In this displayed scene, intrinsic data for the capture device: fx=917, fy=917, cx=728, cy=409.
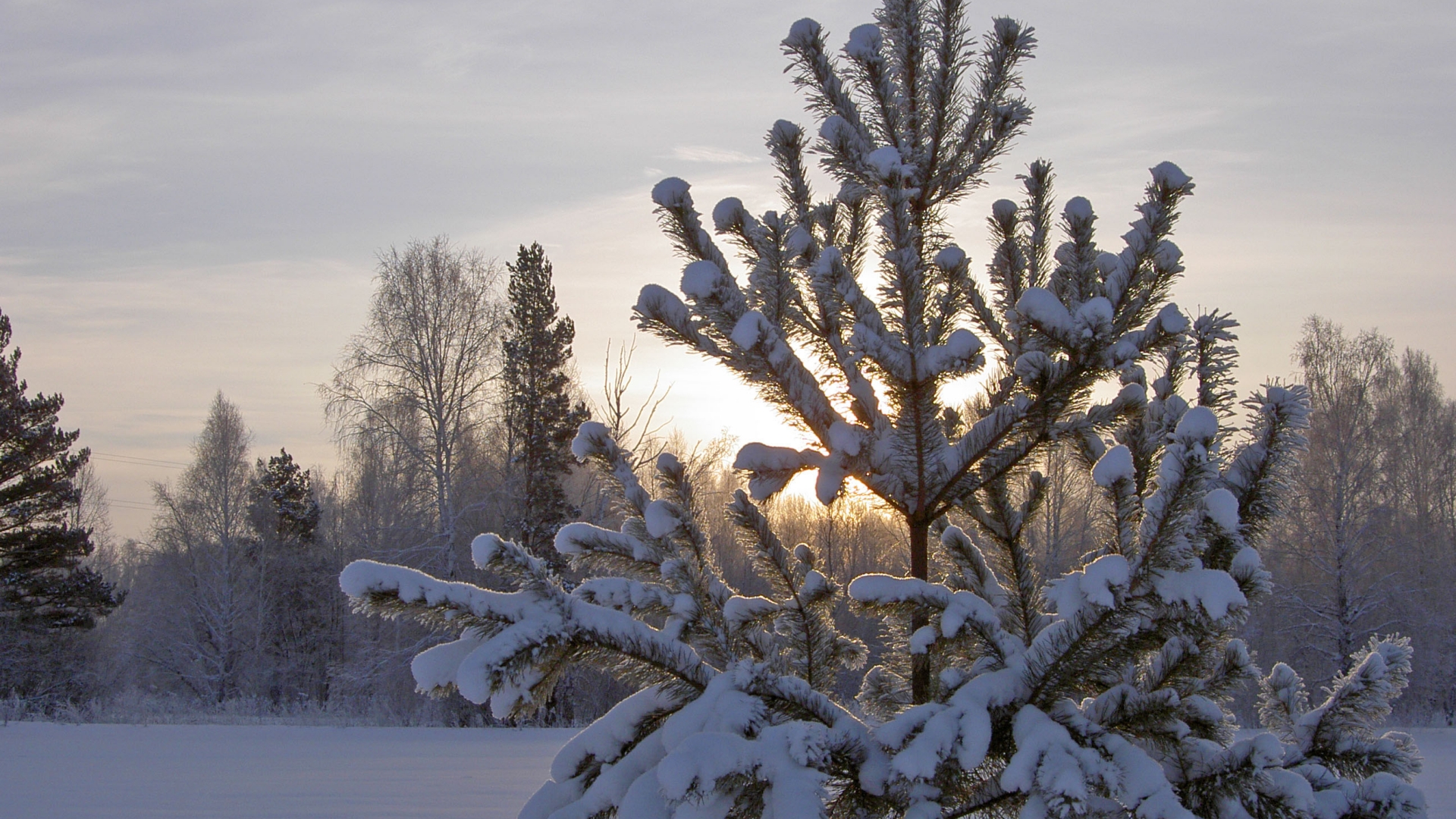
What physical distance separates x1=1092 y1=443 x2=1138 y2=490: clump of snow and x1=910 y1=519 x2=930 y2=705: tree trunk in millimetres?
601

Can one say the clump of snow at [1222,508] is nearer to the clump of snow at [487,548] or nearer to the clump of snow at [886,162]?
the clump of snow at [886,162]

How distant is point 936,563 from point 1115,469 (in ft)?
3.39

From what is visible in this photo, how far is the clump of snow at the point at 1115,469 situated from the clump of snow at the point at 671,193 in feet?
3.32

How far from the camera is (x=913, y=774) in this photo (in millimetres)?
1453

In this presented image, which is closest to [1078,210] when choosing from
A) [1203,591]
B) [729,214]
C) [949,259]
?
[949,259]

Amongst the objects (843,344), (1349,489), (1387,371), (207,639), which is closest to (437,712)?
(207,639)

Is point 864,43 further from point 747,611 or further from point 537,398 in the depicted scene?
point 537,398

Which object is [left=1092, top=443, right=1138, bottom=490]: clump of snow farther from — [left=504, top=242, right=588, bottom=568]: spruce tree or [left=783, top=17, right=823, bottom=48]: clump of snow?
[left=504, top=242, right=588, bottom=568]: spruce tree

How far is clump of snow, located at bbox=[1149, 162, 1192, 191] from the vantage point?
7.00 feet

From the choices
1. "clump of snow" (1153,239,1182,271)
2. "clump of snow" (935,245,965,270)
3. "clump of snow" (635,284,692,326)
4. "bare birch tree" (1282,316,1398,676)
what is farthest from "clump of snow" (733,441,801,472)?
"bare birch tree" (1282,316,1398,676)

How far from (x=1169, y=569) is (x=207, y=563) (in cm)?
3331

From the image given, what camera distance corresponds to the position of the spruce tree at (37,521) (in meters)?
19.2

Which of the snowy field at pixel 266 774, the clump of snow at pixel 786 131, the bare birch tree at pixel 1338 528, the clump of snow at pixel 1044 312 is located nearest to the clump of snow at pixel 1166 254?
the clump of snow at pixel 1044 312

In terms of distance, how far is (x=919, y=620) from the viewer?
2121 millimetres
